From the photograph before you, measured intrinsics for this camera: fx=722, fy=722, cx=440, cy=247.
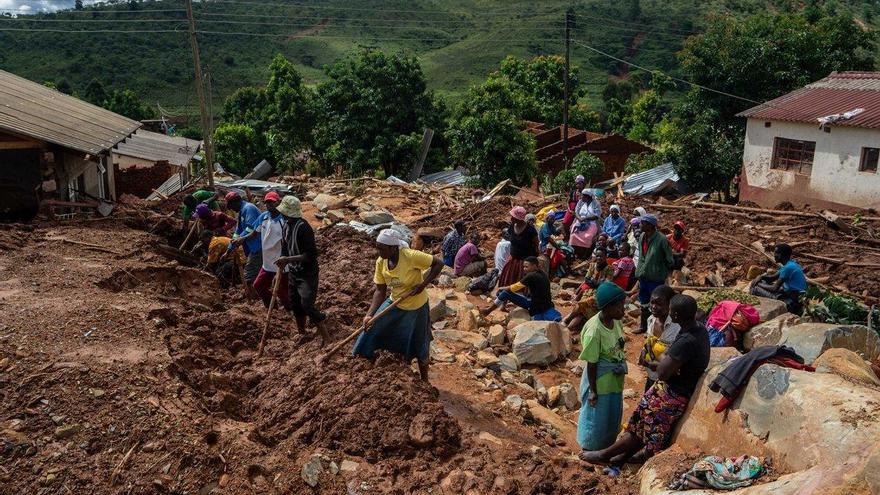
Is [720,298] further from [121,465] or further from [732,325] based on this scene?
[121,465]

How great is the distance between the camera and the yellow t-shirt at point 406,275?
598 cm

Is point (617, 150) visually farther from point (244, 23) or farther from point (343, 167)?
point (244, 23)

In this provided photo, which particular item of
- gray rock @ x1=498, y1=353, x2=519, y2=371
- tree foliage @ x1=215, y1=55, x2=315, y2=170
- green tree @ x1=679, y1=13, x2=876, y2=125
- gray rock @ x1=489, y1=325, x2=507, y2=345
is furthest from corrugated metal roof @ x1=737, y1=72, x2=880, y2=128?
tree foliage @ x1=215, y1=55, x2=315, y2=170

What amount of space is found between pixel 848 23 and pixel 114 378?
27.8 m

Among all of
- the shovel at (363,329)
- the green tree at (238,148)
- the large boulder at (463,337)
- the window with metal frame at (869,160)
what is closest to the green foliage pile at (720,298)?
the large boulder at (463,337)

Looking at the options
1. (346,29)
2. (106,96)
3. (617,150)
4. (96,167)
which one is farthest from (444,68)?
(96,167)

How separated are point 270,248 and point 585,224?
6.41 meters

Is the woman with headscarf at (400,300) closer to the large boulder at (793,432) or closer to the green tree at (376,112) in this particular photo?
the large boulder at (793,432)

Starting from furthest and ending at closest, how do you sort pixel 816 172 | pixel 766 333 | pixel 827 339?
pixel 816 172, pixel 766 333, pixel 827 339

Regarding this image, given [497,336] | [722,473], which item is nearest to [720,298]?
[497,336]

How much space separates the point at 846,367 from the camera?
A: 5148mm

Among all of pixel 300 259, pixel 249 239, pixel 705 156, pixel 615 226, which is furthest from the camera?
pixel 705 156

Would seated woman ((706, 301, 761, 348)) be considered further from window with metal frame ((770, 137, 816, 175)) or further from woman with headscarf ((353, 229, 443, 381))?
window with metal frame ((770, 137, 816, 175))

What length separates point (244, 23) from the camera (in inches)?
3241
